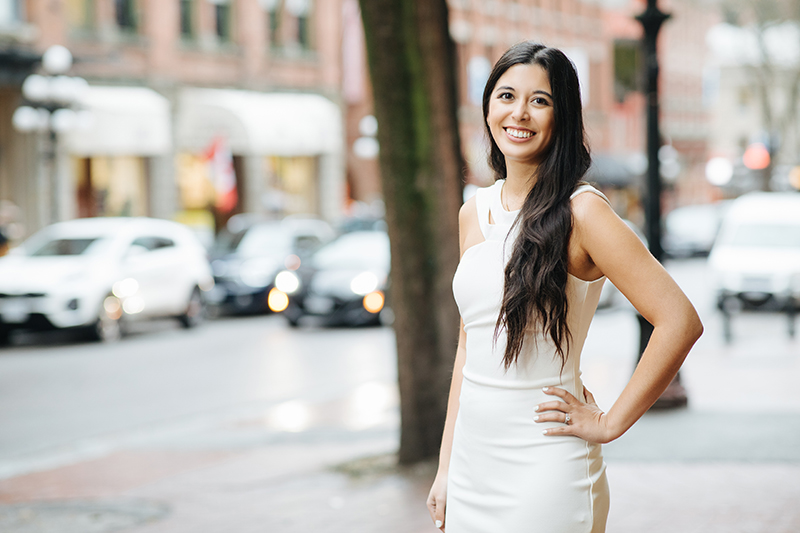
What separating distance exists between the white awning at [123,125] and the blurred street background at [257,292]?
0.23 feet

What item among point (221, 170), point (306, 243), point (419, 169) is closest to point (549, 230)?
point (419, 169)

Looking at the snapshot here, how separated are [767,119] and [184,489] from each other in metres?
37.1

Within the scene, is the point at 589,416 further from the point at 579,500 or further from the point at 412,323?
the point at 412,323

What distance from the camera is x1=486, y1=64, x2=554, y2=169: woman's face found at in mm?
2521

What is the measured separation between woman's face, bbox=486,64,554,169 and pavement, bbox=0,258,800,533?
11.4 feet

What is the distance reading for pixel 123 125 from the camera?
1145 inches

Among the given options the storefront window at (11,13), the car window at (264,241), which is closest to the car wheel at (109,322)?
the car window at (264,241)

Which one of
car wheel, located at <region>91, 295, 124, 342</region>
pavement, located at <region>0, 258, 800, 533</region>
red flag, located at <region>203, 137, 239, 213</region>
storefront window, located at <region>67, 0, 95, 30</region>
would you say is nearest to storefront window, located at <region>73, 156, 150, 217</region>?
red flag, located at <region>203, 137, 239, 213</region>

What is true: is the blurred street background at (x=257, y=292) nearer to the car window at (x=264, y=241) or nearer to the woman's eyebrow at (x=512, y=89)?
the car window at (x=264, y=241)

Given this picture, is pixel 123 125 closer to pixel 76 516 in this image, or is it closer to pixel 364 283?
pixel 364 283

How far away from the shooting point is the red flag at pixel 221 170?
31.2 meters

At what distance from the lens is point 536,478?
8.09 ft

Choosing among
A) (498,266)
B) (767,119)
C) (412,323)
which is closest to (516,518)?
(498,266)

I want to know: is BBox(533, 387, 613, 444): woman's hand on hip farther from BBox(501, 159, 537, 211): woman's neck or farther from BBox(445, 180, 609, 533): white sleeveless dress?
BBox(501, 159, 537, 211): woman's neck
